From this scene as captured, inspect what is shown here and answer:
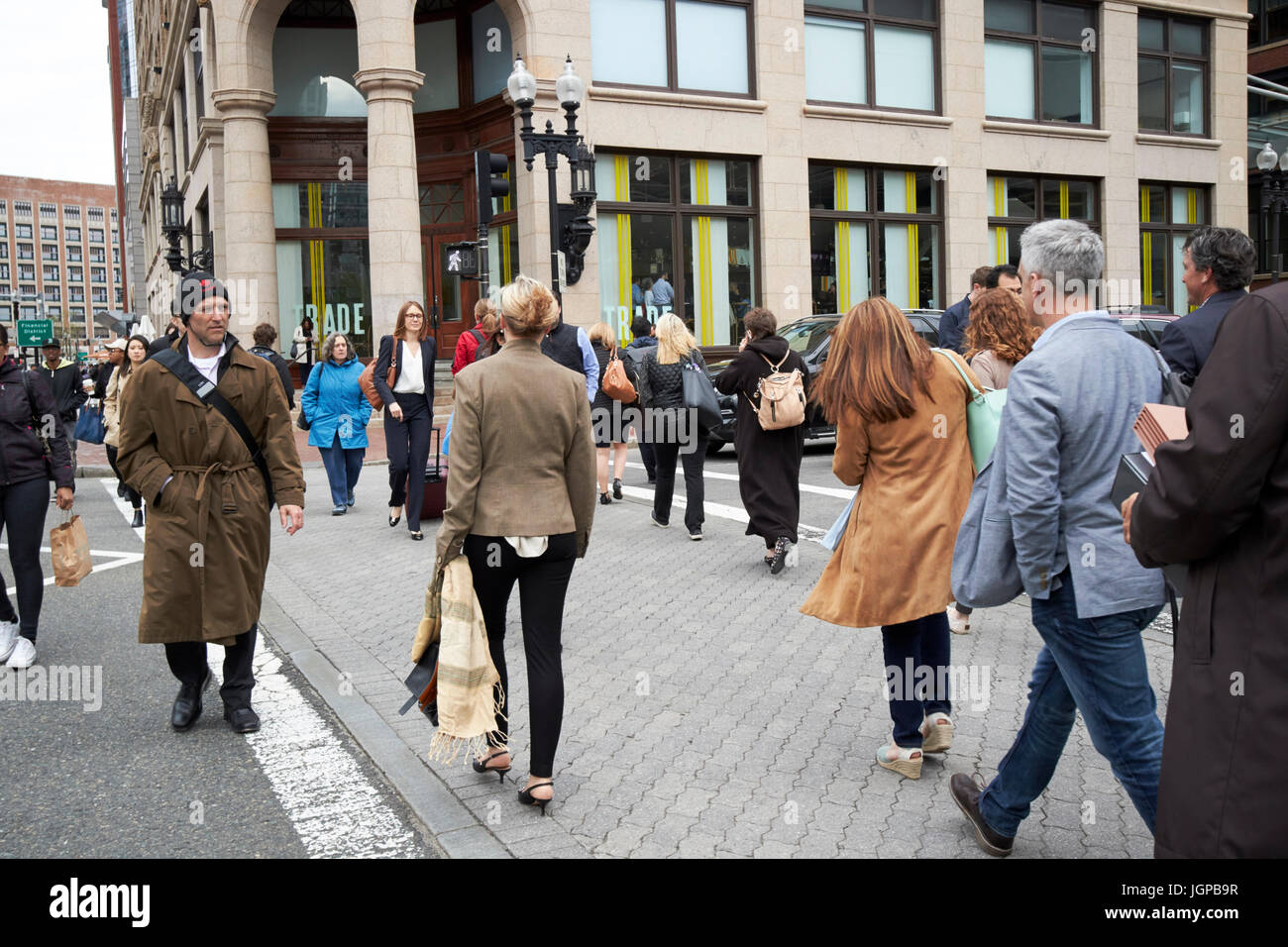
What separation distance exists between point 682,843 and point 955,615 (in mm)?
3342

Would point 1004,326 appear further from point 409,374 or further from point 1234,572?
point 409,374

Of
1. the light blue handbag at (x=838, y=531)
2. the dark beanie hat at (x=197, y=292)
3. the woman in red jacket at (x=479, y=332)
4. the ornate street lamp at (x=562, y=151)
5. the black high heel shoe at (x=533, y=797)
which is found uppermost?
the ornate street lamp at (x=562, y=151)

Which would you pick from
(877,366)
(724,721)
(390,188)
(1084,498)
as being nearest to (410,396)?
(724,721)

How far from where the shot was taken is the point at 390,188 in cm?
2081

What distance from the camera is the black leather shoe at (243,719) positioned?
525 centimetres

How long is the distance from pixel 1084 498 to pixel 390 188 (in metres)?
19.3

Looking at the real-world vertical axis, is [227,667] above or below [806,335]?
below

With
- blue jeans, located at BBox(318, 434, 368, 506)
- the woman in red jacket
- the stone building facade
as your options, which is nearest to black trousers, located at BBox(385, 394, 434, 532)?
the woman in red jacket

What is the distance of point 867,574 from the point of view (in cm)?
441

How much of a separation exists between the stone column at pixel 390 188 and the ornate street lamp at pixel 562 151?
10.1 feet

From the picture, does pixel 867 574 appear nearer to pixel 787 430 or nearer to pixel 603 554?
pixel 787 430

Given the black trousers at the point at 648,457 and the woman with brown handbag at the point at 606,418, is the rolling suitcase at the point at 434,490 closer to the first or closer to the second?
the woman with brown handbag at the point at 606,418

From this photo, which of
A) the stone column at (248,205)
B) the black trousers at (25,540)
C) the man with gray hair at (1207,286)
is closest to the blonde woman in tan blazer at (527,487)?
the man with gray hair at (1207,286)

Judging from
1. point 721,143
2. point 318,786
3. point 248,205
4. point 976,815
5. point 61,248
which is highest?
point 61,248
